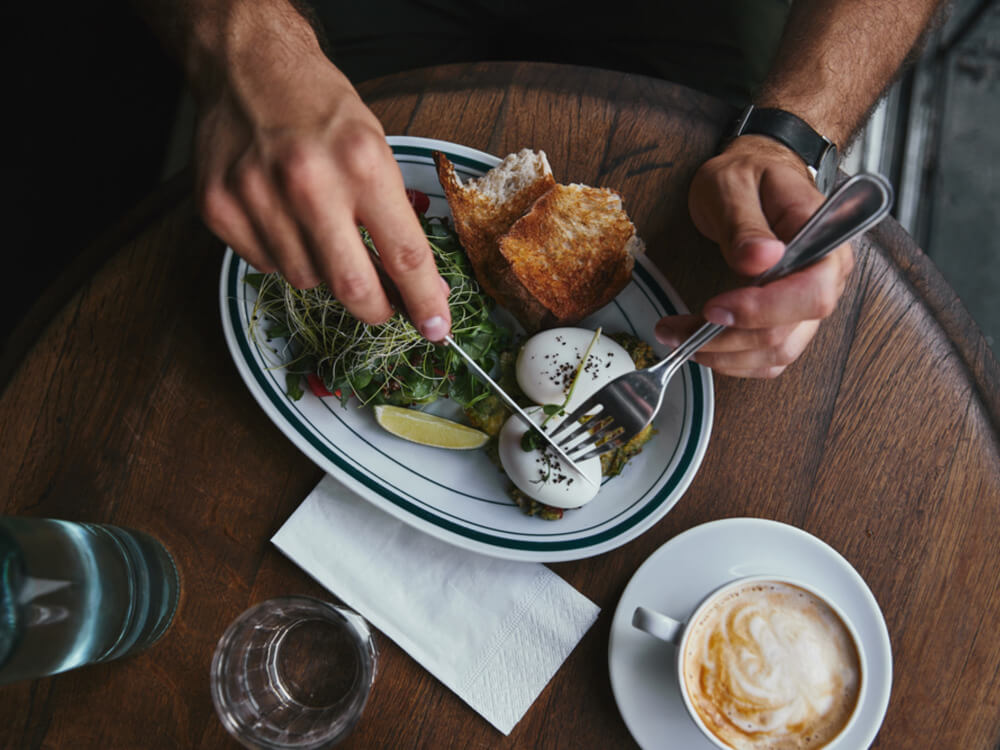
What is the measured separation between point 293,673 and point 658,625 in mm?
541

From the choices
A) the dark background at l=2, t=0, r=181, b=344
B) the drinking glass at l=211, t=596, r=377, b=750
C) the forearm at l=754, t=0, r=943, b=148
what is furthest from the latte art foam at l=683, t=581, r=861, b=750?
the dark background at l=2, t=0, r=181, b=344

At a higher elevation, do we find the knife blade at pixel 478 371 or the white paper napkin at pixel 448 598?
the knife blade at pixel 478 371

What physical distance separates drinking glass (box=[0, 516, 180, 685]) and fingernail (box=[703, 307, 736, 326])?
85 centimetres

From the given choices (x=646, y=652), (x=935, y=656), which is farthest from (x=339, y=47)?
(x=935, y=656)

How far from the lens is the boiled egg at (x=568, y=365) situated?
3.42 feet

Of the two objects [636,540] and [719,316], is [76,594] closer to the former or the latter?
[636,540]

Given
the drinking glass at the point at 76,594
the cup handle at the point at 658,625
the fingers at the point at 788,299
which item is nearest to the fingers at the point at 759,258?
the fingers at the point at 788,299

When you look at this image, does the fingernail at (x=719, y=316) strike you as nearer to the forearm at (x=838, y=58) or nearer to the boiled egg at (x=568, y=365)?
the boiled egg at (x=568, y=365)

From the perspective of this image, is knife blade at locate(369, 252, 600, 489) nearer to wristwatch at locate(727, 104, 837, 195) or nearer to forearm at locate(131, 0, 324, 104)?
forearm at locate(131, 0, 324, 104)

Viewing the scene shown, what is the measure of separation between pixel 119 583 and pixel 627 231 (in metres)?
0.87

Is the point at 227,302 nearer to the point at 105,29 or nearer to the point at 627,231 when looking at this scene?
the point at 627,231

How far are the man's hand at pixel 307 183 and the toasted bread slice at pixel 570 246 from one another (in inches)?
8.0

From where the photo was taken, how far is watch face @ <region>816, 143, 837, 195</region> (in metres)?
1.08

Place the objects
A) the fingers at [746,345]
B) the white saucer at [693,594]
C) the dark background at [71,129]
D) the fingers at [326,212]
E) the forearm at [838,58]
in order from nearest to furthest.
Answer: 1. the fingers at [326,212]
2. the fingers at [746,345]
3. the white saucer at [693,594]
4. the forearm at [838,58]
5. the dark background at [71,129]
